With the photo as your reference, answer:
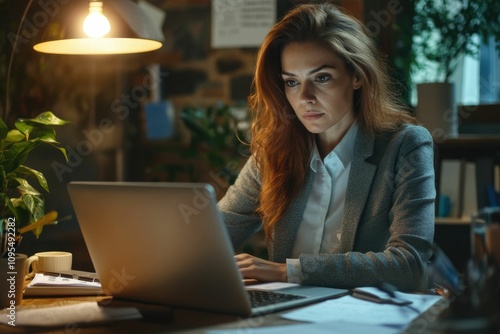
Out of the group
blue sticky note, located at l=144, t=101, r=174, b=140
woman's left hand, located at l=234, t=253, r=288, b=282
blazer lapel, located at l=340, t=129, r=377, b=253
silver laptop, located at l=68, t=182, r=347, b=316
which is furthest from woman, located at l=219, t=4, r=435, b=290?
blue sticky note, located at l=144, t=101, r=174, b=140

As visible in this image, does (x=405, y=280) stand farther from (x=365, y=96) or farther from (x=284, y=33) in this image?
(x=284, y=33)

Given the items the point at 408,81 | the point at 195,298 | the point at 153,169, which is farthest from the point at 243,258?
the point at 153,169

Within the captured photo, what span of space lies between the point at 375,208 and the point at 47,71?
6.87ft

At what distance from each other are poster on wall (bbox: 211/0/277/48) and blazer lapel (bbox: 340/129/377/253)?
5.15 feet

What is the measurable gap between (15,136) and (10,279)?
0.35 metres

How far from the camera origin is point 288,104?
7.05ft

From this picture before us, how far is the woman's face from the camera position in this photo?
197 cm

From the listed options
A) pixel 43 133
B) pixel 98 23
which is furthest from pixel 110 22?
pixel 43 133

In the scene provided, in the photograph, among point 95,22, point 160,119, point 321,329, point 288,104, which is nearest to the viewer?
point 321,329

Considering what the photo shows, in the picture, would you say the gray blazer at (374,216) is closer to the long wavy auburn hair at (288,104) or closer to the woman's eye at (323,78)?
the long wavy auburn hair at (288,104)

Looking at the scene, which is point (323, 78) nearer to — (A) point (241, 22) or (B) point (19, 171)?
(B) point (19, 171)

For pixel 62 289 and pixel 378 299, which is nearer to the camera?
pixel 378 299

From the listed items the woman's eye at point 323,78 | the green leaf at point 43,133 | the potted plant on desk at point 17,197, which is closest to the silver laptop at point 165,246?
the potted plant on desk at point 17,197

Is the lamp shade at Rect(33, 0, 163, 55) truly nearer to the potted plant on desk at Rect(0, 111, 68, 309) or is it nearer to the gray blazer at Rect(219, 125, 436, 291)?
the potted plant on desk at Rect(0, 111, 68, 309)
